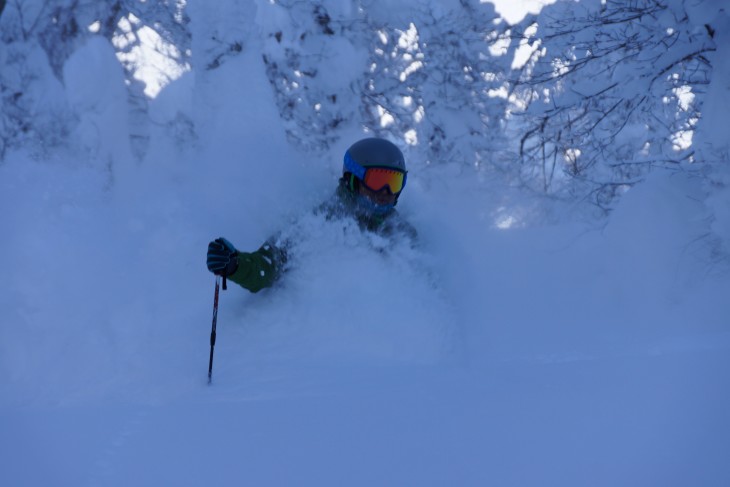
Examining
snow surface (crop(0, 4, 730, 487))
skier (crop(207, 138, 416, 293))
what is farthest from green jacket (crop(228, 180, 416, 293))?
snow surface (crop(0, 4, 730, 487))

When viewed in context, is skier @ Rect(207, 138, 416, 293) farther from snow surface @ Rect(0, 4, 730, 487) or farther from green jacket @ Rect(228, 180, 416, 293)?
snow surface @ Rect(0, 4, 730, 487)

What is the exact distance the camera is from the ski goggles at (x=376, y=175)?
10.1ft

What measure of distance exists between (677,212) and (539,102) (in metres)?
1.24

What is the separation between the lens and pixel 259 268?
9.06 feet

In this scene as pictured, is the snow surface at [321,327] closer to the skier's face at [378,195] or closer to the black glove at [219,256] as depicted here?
the skier's face at [378,195]

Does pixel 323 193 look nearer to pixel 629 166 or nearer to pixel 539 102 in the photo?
pixel 539 102

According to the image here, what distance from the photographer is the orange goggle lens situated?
308 cm

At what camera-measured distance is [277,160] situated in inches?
142

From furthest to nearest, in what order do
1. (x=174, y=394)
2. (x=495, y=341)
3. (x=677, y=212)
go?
(x=677, y=212) < (x=495, y=341) < (x=174, y=394)

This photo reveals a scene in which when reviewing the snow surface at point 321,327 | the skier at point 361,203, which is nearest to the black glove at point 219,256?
the skier at point 361,203

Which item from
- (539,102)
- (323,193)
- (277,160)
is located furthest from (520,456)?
(539,102)

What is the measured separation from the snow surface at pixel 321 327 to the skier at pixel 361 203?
0.12 metres

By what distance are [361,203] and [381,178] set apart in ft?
0.70

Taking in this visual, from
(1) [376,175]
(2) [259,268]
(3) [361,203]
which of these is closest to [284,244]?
(2) [259,268]
